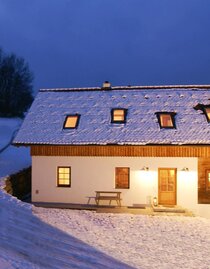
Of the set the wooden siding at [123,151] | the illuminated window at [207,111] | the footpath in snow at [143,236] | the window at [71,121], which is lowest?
the footpath in snow at [143,236]

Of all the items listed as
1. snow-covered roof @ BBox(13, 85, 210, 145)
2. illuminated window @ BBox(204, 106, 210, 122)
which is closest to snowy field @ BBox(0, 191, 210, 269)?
snow-covered roof @ BBox(13, 85, 210, 145)

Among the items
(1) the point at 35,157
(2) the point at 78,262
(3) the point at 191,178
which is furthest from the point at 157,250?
(1) the point at 35,157

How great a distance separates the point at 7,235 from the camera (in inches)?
344

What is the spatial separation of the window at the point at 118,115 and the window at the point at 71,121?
2035mm

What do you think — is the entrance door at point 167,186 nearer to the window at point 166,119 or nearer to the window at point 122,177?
the window at point 122,177

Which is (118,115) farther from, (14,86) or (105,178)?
(14,86)

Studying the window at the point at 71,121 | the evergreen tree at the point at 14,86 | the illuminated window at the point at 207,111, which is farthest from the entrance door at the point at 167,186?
the evergreen tree at the point at 14,86

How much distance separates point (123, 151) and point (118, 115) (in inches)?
104

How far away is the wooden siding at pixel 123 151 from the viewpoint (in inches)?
725

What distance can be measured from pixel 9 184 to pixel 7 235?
1250 cm

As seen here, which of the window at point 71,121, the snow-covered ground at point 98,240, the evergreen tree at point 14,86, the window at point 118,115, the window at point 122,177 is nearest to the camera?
the snow-covered ground at point 98,240

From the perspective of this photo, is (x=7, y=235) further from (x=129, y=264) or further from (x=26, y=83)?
(x=26, y=83)

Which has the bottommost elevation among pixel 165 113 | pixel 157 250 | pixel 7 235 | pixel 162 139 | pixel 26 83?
pixel 157 250

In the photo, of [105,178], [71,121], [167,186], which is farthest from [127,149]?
[71,121]
